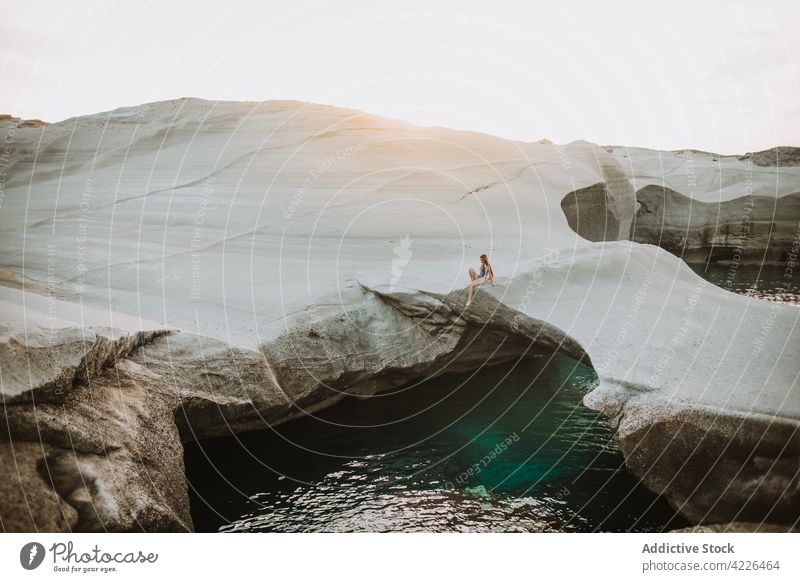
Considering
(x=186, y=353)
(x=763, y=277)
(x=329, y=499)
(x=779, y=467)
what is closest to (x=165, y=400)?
(x=186, y=353)

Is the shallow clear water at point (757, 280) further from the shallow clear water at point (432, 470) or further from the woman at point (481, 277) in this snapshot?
the woman at point (481, 277)

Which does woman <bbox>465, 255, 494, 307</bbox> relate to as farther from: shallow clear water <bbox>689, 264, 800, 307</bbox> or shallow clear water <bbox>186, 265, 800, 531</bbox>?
shallow clear water <bbox>689, 264, 800, 307</bbox>

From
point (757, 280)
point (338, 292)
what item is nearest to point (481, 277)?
point (338, 292)

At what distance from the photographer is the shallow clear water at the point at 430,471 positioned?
8.23 meters

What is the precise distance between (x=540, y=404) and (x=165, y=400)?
744 centimetres

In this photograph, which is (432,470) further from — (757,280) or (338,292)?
(757,280)

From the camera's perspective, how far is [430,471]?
31.0 ft

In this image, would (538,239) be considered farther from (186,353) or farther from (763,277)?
(763,277)

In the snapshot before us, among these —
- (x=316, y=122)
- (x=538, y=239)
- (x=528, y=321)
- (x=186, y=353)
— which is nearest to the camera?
(x=186, y=353)

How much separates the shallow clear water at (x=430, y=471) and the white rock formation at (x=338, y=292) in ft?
1.93

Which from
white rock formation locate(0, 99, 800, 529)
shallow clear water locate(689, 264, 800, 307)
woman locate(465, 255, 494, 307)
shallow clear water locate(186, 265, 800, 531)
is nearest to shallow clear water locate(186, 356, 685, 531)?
shallow clear water locate(186, 265, 800, 531)

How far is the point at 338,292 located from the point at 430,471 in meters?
4.10

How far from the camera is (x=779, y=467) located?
23.4ft

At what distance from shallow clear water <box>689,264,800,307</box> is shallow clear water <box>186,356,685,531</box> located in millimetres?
12780
